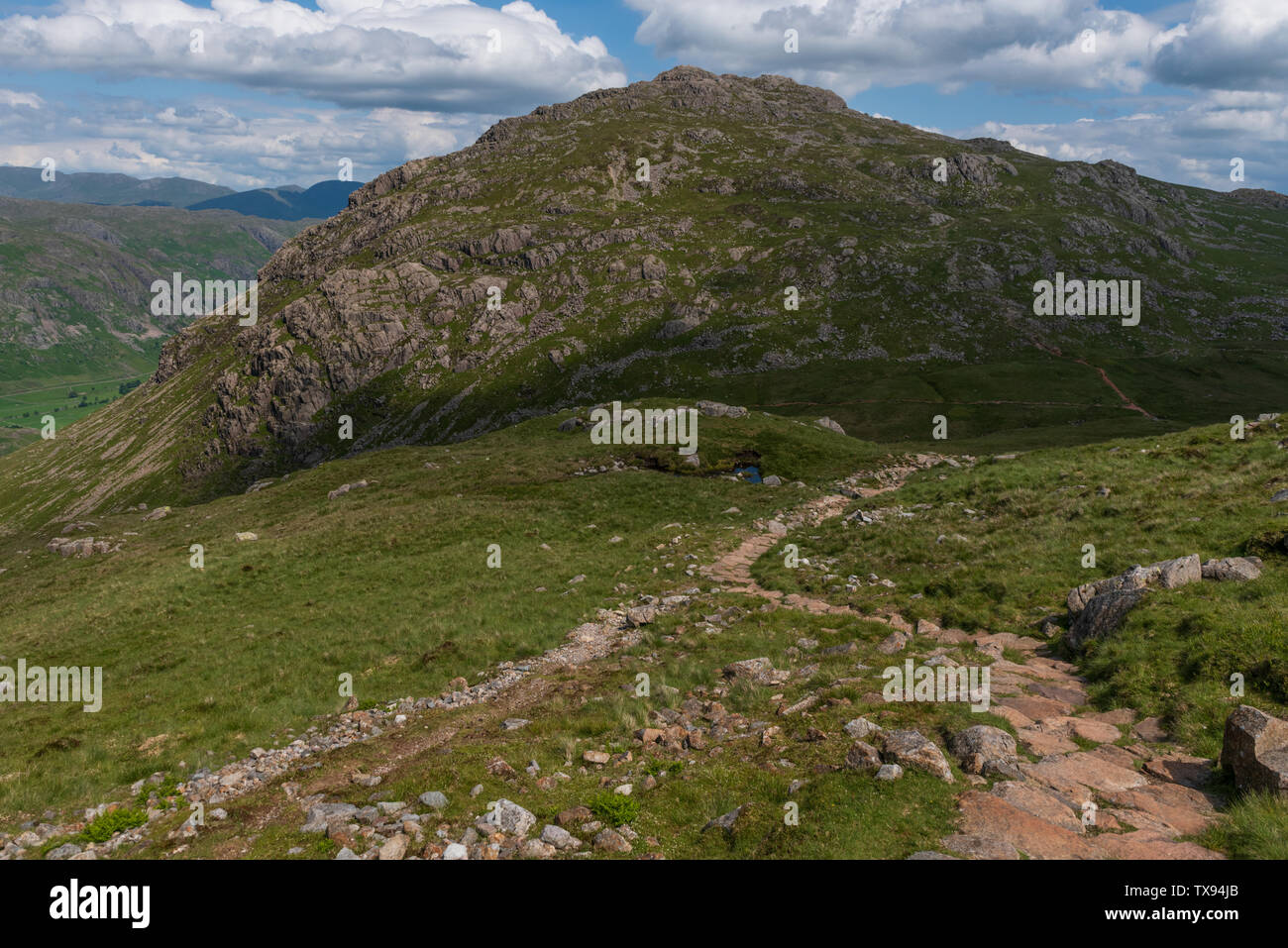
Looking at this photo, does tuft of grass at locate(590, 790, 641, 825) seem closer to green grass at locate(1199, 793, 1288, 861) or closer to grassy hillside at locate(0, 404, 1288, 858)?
grassy hillside at locate(0, 404, 1288, 858)

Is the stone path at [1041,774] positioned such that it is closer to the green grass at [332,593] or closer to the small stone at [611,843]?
the green grass at [332,593]

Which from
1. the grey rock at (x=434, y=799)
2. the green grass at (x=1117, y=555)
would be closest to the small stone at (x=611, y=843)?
the grey rock at (x=434, y=799)

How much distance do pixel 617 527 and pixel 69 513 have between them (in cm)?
23720

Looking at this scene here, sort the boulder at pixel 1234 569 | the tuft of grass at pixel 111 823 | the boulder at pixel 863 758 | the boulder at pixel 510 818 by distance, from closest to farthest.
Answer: the boulder at pixel 510 818 → the boulder at pixel 863 758 → the tuft of grass at pixel 111 823 → the boulder at pixel 1234 569

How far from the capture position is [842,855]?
9.71 metres

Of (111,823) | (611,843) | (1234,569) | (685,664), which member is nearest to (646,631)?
(685,664)

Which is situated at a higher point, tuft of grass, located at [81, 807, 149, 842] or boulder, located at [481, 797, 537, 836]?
boulder, located at [481, 797, 537, 836]

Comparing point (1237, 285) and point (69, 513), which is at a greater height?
point (1237, 285)

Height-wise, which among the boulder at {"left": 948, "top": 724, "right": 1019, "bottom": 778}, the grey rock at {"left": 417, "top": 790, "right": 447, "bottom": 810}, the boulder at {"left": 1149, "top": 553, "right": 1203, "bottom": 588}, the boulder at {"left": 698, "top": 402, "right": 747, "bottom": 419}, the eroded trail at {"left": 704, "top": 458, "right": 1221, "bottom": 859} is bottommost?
the grey rock at {"left": 417, "top": 790, "right": 447, "bottom": 810}

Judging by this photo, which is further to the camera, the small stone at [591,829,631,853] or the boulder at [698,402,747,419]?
the boulder at [698,402,747,419]

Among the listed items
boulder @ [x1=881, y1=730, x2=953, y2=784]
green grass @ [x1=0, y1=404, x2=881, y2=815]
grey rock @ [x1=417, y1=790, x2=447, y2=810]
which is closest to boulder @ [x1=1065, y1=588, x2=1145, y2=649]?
boulder @ [x1=881, y1=730, x2=953, y2=784]
